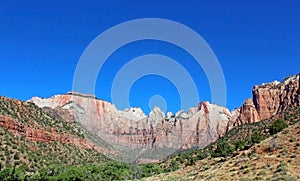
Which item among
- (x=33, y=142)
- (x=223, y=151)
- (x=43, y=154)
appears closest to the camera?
(x=223, y=151)

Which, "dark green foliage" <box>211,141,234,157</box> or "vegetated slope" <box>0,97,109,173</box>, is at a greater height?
"vegetated slope" <box>0,97,109,173</box>

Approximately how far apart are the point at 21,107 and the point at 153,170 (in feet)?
192

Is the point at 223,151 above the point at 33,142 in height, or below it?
below

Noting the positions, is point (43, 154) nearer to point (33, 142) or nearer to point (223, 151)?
point (33, 142)

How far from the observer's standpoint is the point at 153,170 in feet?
354

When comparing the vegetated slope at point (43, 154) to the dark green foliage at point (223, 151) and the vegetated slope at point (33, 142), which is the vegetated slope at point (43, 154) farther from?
the dark green foliage at point (223, 151)

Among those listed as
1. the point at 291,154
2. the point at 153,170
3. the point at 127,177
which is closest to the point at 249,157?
the point at 291,154

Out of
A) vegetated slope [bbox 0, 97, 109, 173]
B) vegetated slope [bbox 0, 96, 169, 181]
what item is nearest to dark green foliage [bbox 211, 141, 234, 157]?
vegetated slope [bbox 0, 96, 169, 181]

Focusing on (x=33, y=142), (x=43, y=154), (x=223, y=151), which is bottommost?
(x=223, y=151)

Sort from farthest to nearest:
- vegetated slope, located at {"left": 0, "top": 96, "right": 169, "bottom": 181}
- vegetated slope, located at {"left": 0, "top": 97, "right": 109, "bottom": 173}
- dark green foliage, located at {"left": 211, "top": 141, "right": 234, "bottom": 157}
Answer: vegetated slope, located at {"left": 0, "top": 97, "right": 109, "bottom": 173}, vegetated slope, located at {"left": 0, "top": 96, "right": 169, "bottom": 181}, dark green foliage, located at {"left": 211, "top": 141, "right": 234, "bottom": 157}

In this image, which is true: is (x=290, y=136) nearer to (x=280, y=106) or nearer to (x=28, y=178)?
(x=28, y=178)

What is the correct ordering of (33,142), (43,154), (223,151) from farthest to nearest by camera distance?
(33,142)
(43,154)
(223,151)

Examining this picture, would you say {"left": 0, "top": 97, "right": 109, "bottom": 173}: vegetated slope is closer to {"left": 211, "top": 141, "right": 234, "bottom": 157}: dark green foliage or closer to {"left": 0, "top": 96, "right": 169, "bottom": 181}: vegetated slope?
{"left": 0, "top": 96, "right": 169, "bottom": 181}: vegetated slope

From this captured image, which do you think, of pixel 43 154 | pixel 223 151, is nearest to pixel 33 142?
pixel 43 154
